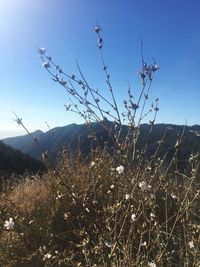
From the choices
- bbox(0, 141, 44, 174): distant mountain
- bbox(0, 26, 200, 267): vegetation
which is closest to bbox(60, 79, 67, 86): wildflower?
bbox(0, 26, 200, 267): vegetation

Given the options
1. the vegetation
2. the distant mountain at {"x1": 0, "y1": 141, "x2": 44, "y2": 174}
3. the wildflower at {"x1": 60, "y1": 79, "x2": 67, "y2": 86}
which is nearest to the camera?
the vegetation

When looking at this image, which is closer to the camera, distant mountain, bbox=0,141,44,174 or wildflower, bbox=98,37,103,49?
wildflower, bbox=98,37,103,49

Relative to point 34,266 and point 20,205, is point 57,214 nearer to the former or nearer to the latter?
point 20,205

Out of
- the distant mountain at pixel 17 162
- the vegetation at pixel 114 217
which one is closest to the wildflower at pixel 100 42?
the vegetation at pixel 114 217

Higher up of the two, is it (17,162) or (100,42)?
(100,42)

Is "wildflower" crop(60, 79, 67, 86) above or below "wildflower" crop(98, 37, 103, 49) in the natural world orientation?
below

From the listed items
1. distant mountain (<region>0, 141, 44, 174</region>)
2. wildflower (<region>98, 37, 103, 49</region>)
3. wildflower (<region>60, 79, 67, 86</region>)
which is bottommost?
distant mountain (<region>0, 141, 44, 174</region>)

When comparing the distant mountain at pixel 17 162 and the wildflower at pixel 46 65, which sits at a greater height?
the wildflower at pixel 46 65

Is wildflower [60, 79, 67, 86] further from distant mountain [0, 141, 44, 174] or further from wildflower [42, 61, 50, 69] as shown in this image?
distant mountain [0, 141, 44, 174]

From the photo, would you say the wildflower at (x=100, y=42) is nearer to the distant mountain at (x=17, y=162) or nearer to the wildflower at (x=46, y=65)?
the wildflower at (x=46, y=65)

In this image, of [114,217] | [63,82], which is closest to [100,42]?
[63,82]

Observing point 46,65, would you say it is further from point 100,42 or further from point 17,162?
point 17,162

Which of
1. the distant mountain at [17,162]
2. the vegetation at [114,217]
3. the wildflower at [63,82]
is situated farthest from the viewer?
the distant mountain at [17,162]

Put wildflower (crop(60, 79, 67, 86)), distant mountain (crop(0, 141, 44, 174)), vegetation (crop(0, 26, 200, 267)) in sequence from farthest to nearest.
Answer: distant mountain (crop(0, 141, 44, 174)) → wildflower (crop(60, 79, 67, 86)) → vegetation (crop(0, 26, 200, 267))
